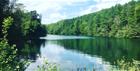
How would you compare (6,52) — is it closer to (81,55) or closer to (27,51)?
(81,55)

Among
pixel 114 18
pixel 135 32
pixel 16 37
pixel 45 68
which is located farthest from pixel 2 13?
pixel 114 18

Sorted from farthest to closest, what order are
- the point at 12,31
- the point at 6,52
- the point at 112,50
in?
1. the point at 12,31
2. the point at 112,50
3. the point at 6,52

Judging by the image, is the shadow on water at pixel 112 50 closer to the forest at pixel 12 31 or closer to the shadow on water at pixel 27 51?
the shadow on water at pixel 27 51

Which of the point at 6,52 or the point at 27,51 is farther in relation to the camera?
the point at 27,51

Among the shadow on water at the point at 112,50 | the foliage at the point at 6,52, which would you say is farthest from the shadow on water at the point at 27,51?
the foliage at the point at 6,52

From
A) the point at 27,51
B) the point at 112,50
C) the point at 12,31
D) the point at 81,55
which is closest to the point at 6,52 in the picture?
the point at 81,55

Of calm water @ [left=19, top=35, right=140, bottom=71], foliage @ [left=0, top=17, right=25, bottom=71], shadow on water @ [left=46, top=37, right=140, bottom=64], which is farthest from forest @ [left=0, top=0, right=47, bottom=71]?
shadow on water @ [left=46, top=37, right=140, bottom=64]

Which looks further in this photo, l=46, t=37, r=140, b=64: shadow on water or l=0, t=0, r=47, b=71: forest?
l=46, t=37, r=140, b=64: shadow on water

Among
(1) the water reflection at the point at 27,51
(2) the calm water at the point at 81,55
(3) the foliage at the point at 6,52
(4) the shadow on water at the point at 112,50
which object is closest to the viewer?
(3) the foliage at the point at 6,52

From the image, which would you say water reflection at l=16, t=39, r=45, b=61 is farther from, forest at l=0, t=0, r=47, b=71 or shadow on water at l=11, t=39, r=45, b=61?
forest at l=0, t=0, r=47, b=71

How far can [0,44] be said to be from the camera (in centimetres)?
975

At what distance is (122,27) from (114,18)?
22.8 metres

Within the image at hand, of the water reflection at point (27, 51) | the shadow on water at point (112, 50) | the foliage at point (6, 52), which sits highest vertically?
the foliage at point (6, 52)

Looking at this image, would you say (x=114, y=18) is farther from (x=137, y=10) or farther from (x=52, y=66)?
(x=52, y=66)
